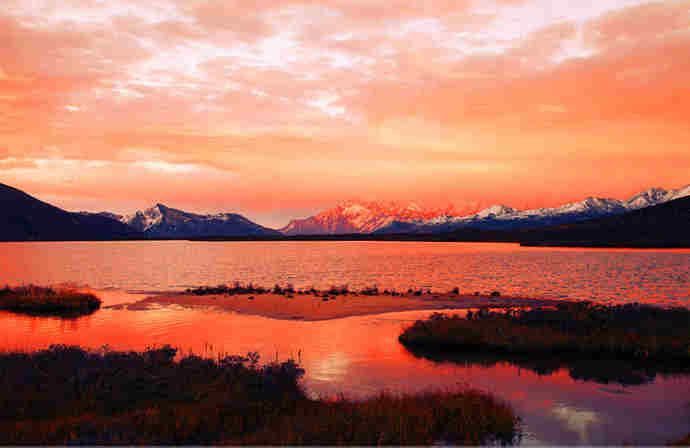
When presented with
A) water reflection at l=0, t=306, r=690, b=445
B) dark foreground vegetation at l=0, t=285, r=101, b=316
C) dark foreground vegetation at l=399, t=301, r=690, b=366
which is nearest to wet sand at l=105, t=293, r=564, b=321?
dark foreground vegetation at l=0, t=285, r=101, b=316

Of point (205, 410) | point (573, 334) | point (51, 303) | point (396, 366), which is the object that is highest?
point (205, 410)

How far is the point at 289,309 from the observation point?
142ft

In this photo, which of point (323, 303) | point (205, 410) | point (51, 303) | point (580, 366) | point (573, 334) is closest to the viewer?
point (205, 410)

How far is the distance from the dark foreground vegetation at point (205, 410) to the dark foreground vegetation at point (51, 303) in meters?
26.1

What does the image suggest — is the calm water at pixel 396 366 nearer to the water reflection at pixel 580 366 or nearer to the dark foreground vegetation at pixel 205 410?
the water reflection at pixel 580 366

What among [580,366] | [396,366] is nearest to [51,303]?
[396,366]

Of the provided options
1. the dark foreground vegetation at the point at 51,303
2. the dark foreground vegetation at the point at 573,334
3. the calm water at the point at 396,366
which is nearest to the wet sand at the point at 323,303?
the calm water at the point at 396,366

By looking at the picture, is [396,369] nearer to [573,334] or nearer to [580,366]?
[580,366]

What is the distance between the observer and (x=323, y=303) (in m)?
46.0

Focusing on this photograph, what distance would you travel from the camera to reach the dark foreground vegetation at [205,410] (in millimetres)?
12672

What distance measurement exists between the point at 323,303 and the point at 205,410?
104ft

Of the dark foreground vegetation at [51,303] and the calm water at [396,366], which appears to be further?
the dark foreground vegetation at [51,303]

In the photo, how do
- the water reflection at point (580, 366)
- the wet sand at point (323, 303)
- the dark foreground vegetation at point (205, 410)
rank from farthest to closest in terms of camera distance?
the wet sand at point (323, 303), the water reflection at point (580, 366), the dark foreground vegetation at point (205, 410)

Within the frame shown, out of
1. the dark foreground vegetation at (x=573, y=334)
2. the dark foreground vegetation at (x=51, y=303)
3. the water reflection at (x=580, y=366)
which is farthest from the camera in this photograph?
the dark foreground vegetation at (x=51, y=303)
